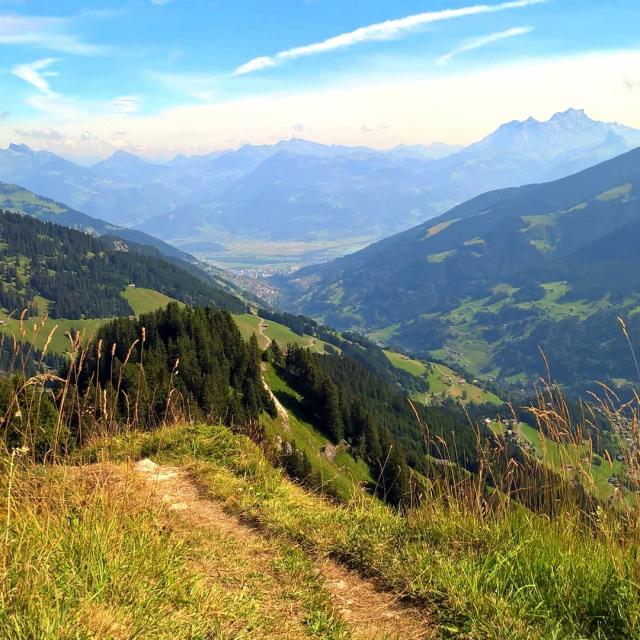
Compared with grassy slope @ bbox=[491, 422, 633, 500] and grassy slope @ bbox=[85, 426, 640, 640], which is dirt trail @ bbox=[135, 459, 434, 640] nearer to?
grassy slope @ bbox=[85, 426, 640, 640]

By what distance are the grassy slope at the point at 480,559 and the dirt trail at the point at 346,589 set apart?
0.59 ft

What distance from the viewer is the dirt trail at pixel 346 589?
14.1ft

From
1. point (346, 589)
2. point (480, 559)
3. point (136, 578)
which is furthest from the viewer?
point (346, 589)

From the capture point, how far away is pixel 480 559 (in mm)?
4887

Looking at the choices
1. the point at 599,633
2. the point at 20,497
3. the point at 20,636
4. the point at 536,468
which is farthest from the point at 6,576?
the point at 536,468

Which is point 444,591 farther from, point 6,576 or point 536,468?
point 6,576

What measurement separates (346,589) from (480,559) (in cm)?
145

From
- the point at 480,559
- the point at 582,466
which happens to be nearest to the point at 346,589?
the point at 480,559

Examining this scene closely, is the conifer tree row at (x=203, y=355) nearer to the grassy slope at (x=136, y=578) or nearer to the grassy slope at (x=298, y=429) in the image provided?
the grassy slope at (x=298, y=429)

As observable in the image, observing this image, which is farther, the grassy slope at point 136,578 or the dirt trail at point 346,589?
the dirt trail at point 346,589

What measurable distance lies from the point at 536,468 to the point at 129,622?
5257 millimetres

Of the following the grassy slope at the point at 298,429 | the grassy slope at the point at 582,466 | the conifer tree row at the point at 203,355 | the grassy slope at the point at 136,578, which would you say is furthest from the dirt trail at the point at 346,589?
the grassy slope at the point at 298,429

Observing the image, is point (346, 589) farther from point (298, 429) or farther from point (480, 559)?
point (298, 429)

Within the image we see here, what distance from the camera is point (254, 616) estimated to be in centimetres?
421
